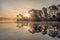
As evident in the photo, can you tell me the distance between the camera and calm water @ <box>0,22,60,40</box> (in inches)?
86.5

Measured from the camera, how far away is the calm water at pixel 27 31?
2197mm

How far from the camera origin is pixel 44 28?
221cm

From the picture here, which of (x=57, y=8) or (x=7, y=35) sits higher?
(x=57, y=8)

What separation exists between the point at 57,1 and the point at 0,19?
0.89 metres

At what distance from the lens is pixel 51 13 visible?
222 centimetres

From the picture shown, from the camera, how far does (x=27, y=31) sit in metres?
2.21

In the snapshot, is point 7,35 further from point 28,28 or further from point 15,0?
point 15,0

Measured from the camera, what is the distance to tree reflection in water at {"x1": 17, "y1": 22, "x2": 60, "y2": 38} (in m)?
2.20

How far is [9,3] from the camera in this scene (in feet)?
7.32

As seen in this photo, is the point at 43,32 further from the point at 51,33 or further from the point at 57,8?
the point at 57,8

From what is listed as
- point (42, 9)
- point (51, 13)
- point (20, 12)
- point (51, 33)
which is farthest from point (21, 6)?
A: point (51, 33)

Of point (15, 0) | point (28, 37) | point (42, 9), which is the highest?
point (15, 0)

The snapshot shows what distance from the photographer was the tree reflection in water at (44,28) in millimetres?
2201

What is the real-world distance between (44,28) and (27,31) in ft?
0.84
